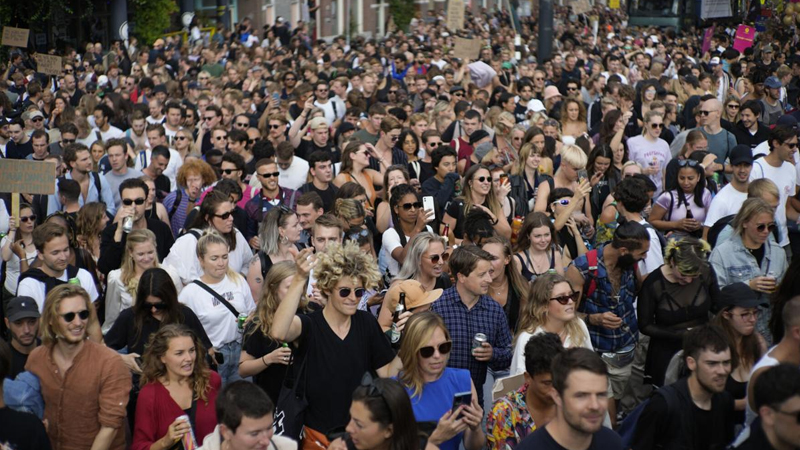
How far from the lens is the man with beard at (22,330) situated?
6.02 m

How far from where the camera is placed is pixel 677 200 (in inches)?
357

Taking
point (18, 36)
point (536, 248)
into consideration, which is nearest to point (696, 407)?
point (536, 248)

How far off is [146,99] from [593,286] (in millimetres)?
11337

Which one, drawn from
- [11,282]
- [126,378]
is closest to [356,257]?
[126,378]

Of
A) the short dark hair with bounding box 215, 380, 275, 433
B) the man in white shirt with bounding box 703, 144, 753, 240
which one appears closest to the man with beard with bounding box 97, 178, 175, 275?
the short dark hair with bounding box 215, 380, 275, 433

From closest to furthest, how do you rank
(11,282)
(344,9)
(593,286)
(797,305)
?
1. (797,305)
2. (593,286)
3. (11,282)
4. (344,9)

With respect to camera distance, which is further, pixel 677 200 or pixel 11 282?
pixel 677 200

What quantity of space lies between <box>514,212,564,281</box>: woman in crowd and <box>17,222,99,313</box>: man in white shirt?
3.18m

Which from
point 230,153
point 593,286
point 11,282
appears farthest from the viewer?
point 230,153

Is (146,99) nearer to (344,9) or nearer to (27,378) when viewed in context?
(27,378)

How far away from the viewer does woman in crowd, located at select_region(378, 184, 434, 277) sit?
8.26 metres

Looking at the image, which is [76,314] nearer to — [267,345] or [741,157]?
[267,345]

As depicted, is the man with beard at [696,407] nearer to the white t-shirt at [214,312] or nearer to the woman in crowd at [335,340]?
the woman in crowd at [335,340]

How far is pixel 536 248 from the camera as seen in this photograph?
7.79 m
